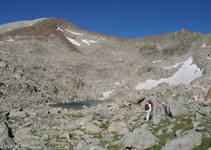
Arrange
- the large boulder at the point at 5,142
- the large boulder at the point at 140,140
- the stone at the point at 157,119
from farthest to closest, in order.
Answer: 1. the stone at the point at 157,119
2. the large boulder at the point at 5,142
3. the large boulder at the point at 140,140

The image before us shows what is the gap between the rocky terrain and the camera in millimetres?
14141

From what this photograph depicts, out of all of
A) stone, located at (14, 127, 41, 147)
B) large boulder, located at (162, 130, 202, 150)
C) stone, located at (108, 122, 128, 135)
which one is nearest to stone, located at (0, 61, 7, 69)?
stone, located at (14, 127, 41, 147)

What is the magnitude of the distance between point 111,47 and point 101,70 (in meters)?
29.4

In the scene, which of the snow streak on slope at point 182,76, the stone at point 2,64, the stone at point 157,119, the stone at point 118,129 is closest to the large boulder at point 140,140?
the stone at point 118,129

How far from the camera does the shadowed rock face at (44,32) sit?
100275 mm

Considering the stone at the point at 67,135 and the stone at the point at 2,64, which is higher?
the stone at the point at 2,64

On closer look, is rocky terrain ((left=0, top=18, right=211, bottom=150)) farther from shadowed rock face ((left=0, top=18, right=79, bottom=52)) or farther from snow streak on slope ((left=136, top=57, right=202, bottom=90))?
shadowed rock face ((left=0, top=18, right=79, bottom=52))

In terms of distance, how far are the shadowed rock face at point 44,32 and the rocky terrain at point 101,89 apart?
1.68 ft

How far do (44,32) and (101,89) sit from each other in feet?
176

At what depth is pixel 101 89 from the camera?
7306cm

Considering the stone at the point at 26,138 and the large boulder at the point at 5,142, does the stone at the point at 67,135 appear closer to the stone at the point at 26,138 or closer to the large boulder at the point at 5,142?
the stone at the point at 26,138

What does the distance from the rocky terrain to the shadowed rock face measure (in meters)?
0.51

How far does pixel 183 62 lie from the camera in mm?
75812

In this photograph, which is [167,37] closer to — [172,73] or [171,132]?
[172,73]
